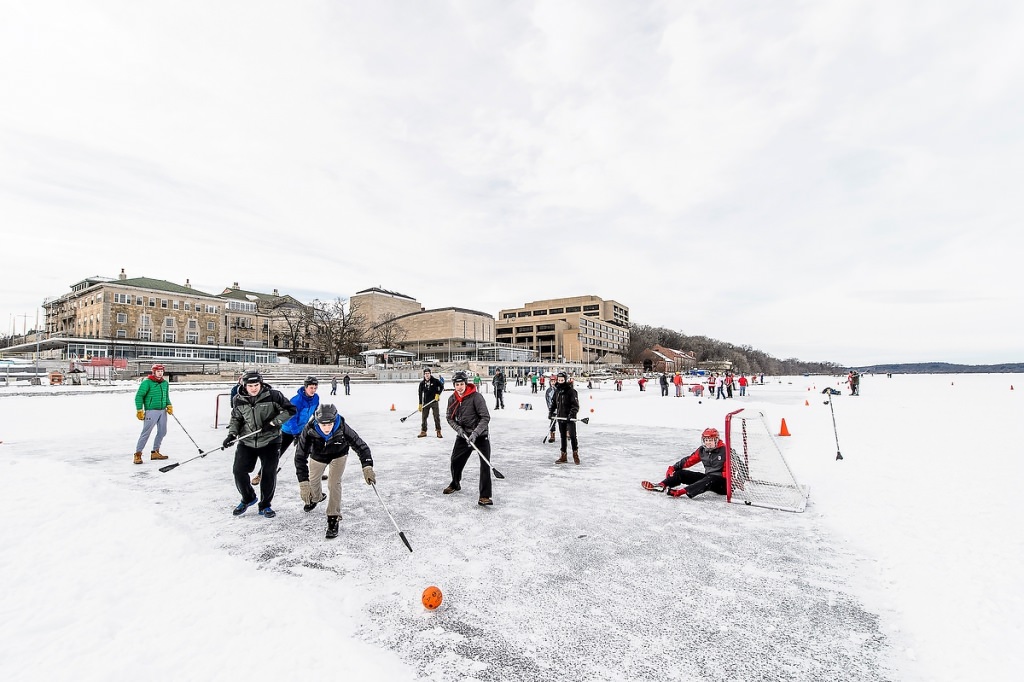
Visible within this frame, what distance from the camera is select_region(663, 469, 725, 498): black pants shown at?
6.55 m

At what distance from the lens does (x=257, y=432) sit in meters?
5.59

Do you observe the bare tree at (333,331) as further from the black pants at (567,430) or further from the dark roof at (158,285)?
the black pants at (567,430)

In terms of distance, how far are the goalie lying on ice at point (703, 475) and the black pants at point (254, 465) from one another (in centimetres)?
540

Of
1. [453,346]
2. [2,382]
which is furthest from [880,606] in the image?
[453,346]

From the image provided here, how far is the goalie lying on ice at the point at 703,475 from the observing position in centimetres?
664

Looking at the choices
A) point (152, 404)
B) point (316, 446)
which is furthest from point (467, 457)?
point (152, 404)

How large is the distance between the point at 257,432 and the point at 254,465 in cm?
Result: 52

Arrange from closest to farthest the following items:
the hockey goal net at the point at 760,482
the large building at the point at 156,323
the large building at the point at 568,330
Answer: the hockey goal net at the point at 760,482, the large building at the point at 156,323, the large building at the point at 568,330

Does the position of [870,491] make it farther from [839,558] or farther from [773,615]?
[773,615]

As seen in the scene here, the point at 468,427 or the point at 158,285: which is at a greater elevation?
the point at 158,285

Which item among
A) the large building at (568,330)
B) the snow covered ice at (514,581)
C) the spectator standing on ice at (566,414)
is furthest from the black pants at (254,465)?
the large building at (568,330)

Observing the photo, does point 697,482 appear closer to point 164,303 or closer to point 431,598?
point 431,598

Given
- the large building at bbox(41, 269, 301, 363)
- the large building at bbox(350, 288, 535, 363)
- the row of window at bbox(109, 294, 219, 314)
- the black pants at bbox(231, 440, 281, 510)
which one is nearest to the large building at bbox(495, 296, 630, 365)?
the large building at bbox(350, 288, 535, 363)

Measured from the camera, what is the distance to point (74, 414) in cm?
1617
